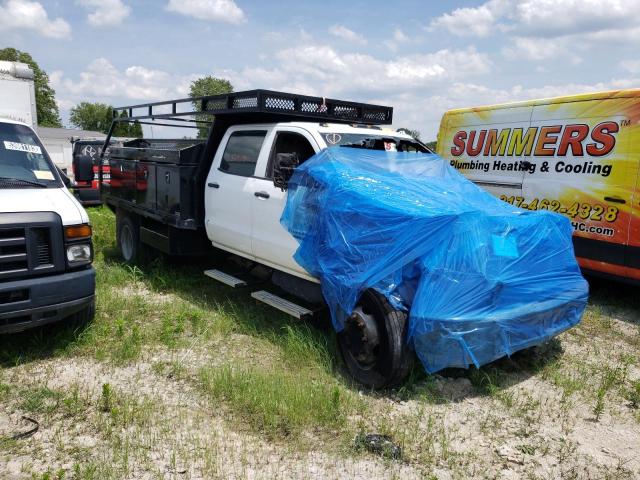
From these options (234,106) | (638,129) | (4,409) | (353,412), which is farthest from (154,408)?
(638,129)

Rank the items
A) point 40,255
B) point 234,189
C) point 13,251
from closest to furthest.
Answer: point 13,251
point 40,255
point 234,189

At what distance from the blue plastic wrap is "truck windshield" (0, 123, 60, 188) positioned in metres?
2.44

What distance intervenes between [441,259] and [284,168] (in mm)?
1884

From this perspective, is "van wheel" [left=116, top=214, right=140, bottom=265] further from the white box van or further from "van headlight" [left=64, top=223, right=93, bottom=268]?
the white box van

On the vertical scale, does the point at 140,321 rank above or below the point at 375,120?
below

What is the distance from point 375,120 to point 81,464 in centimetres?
489

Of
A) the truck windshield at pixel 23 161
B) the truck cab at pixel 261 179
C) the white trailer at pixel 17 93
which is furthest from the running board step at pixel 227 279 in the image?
the white trailer at pixel 17 93

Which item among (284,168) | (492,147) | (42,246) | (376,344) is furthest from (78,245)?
(492,147)

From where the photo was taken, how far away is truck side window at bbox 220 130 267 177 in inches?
215

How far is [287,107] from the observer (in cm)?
559

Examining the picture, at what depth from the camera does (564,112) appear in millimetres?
6410

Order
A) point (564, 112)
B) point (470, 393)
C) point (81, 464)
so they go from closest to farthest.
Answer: point (81, 464), point (470, 393), point (564, 112)

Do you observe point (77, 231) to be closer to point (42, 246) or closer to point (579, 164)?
point (42, 246)

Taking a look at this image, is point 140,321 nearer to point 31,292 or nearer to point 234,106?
point 31,292
